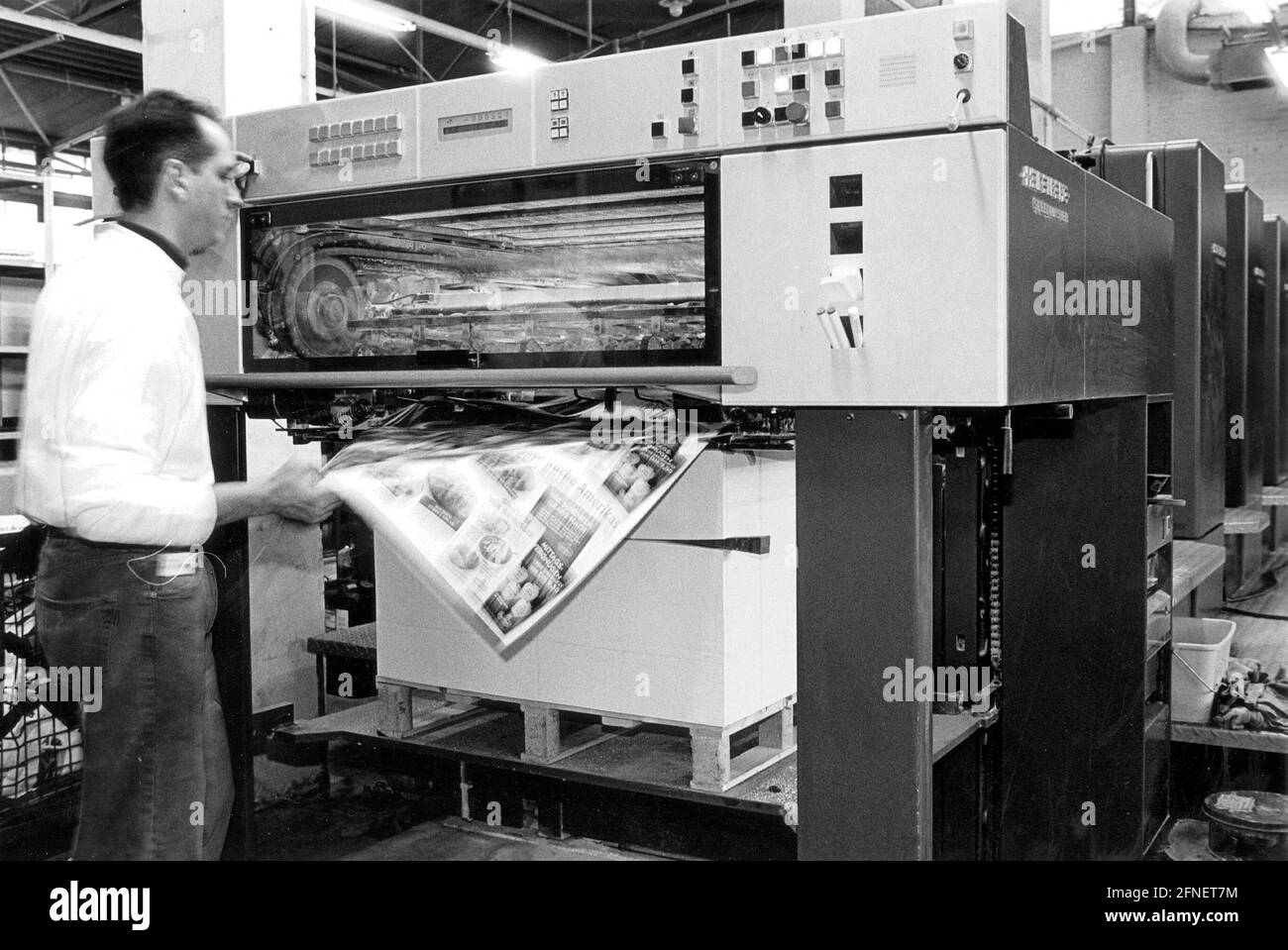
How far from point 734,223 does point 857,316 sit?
0.29 meters

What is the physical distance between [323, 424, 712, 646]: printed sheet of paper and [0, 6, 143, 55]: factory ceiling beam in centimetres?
773

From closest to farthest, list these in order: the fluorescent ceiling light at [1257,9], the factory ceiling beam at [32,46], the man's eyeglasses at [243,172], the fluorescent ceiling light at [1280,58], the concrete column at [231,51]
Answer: the man's eyeglasses at [243,172]
the concrete column at [231,51]
the fluorescent ceiling light at [1280,58]
the fluorescent ceiling light at [1257,9]
the factory ceiling beam at [32,46]

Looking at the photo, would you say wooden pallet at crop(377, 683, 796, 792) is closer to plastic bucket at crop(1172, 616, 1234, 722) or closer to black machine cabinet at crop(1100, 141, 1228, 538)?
plastic bucket at crop(1172, 616, 1234, 722)

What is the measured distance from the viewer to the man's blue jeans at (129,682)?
211cm

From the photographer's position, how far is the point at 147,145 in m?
2.23

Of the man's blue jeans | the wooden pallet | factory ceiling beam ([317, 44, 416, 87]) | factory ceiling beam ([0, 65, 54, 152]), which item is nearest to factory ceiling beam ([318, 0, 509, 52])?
factory ceiling beam ([317, 44, 416, 87])

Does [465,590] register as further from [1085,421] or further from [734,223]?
[1085,421]

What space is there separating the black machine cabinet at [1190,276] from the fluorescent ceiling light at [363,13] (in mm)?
5752

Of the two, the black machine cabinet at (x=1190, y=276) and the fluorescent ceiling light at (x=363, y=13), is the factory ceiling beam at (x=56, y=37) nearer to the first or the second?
the fluorescent ceiling light at (x=363, y=13)

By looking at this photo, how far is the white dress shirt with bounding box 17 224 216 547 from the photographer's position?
6.63 feet

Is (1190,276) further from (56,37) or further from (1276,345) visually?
(56,37)

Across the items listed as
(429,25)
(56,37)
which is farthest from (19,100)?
(429,25)

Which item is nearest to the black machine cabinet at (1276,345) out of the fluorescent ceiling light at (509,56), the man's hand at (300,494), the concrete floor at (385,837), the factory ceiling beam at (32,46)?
the concrete floor at (385,837)

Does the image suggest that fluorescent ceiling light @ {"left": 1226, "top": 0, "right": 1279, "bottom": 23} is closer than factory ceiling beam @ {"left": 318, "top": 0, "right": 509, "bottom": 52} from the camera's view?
No
